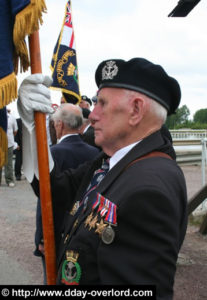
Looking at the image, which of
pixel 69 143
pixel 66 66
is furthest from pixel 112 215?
pixel 66 66

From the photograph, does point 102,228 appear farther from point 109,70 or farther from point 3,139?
point 3,139

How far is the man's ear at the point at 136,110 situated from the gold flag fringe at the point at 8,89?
2.27 ft

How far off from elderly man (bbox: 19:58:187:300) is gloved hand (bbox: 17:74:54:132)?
0.05 m

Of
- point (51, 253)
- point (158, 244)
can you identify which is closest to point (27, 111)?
point (51, 253)

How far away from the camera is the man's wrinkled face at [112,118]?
5.54 feet

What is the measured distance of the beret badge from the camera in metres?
1.73

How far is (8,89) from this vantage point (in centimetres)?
195

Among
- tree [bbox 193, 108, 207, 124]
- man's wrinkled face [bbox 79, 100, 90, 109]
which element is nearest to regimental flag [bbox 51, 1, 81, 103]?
man's wrinkled face [bbox 79, 100, 90, 109]

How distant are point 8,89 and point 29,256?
3.16 metres

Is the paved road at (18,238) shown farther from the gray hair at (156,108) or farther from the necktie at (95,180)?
the gray hair at (156,108)

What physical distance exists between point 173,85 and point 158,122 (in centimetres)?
19

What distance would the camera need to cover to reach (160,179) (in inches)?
57.5

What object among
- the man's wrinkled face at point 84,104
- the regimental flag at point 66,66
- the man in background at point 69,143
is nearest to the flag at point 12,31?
the man in background at point 69,143

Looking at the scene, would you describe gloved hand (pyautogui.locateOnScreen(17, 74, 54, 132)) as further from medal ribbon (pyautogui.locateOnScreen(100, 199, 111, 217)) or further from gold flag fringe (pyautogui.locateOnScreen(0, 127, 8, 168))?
medal ribbon (pyautogui.locateOnScreen(100, 199, 111, 217))
